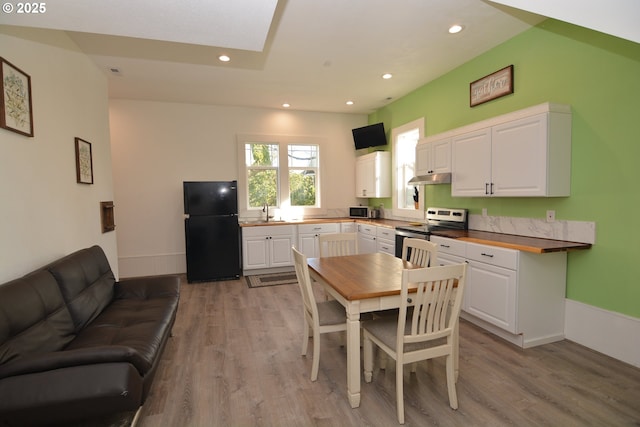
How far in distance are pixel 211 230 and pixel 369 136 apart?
3.10 metres

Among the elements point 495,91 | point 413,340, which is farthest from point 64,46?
point 495,91

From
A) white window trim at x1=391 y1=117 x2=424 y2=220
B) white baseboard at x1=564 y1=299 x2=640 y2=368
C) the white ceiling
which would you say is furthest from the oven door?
the white ceiling

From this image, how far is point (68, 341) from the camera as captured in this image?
1998mm

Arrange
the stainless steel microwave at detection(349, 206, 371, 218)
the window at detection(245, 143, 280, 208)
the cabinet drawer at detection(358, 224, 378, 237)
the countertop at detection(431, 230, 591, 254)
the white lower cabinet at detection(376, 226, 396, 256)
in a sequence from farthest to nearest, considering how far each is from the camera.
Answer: the stainless steel microwave at detection(349, 206, 371, 218) < the window at detection(245, 143, 280, 208) < the cabinet drawer at detection(358, 224, 378, 237) < the white lower cabinet at detection(376, 226, 396, 256) < the countertop at detection(431, 230, 591, 254)

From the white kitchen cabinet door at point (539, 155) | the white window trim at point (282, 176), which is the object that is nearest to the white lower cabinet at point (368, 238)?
the white window trim at point (282, 176)

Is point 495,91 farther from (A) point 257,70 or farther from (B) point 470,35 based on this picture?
(A) point 257,70

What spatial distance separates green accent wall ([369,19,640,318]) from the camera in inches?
94.5

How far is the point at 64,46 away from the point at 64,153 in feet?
3.22

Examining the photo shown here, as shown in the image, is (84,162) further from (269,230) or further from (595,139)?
(595,139)

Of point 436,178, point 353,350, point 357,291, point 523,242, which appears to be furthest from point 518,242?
point 353,350

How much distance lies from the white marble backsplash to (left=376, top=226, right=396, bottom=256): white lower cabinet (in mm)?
1033

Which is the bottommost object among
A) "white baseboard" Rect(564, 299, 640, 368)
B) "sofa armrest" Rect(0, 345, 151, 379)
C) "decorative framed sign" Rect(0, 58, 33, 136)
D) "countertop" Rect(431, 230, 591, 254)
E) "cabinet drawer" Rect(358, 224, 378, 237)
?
"white baseboard" Rect(564, 299, 640, 368)

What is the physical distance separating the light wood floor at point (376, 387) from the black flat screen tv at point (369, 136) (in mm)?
3471

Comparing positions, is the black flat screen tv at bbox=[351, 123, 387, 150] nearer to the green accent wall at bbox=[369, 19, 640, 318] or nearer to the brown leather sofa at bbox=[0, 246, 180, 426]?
the green accent wall at bbox=[369, 19, 640, 318]
